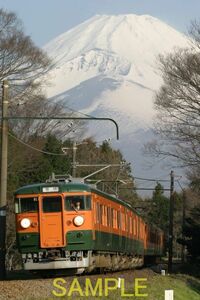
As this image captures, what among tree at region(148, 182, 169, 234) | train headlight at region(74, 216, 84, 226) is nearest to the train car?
train headlight at region(74, 216, 84, 226)

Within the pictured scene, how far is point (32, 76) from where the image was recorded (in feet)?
129

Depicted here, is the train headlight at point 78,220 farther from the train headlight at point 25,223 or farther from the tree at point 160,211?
the tree at point 160,211

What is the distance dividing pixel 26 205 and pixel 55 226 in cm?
102

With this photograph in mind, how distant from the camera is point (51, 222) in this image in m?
20.0

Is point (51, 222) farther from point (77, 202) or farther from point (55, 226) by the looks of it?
point (77, 202)

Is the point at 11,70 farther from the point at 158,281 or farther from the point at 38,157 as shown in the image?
the point at 158,281

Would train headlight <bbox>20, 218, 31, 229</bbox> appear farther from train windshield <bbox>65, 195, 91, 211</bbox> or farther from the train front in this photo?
train windshield <bbox>65, 195, 91, 211</bbox>

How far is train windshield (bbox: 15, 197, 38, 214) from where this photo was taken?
2014 cm

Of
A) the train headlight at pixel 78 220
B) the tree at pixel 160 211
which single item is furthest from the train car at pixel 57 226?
the tree at pixel 160 211

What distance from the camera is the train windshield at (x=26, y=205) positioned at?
20141mm

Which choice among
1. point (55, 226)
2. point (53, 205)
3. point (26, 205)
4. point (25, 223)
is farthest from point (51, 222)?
point (26, 205)

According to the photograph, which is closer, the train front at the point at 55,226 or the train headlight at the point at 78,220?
the train front at the point at 55,226

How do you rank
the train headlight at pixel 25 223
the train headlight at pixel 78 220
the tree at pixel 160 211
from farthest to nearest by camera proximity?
1. the tree at pixel 160 211
2. the train headlight at pixel 25 223
3. the train headlight at pixel 78 220

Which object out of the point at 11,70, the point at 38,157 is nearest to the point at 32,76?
the point at 11,70
